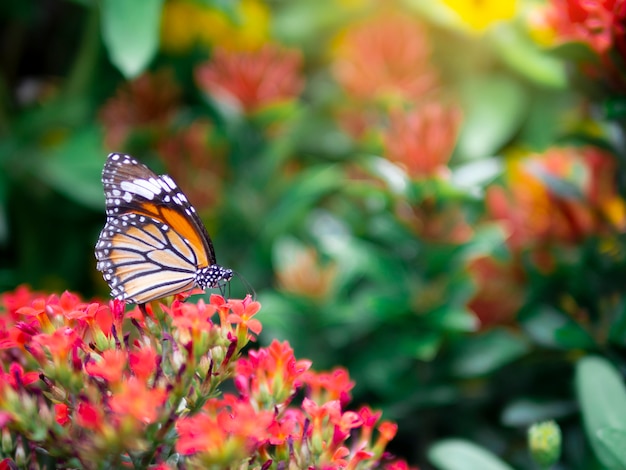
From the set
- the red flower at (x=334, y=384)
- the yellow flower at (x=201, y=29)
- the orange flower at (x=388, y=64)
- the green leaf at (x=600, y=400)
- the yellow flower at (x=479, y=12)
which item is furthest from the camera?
the yellow flower at (x=201, y=29)

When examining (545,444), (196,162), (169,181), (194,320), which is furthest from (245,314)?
(196,162)

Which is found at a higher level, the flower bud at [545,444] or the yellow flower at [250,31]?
the yellow flower at [250,31]

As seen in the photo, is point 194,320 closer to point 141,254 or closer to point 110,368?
point 110,368

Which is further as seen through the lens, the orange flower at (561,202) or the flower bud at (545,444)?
the orange flower at (561,202)

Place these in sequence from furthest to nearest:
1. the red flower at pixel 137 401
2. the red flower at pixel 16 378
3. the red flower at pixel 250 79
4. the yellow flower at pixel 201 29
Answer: the yellow flower at pixel 201 29, the red flower at pixel 250 79, the red flower at pixel 16 378, the red flower at pixel 137 401

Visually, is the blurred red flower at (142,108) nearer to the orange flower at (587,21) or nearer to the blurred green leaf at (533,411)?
the orange flower at (587,21)

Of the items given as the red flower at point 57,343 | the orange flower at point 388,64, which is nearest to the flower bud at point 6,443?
the red flower at point 57,343
